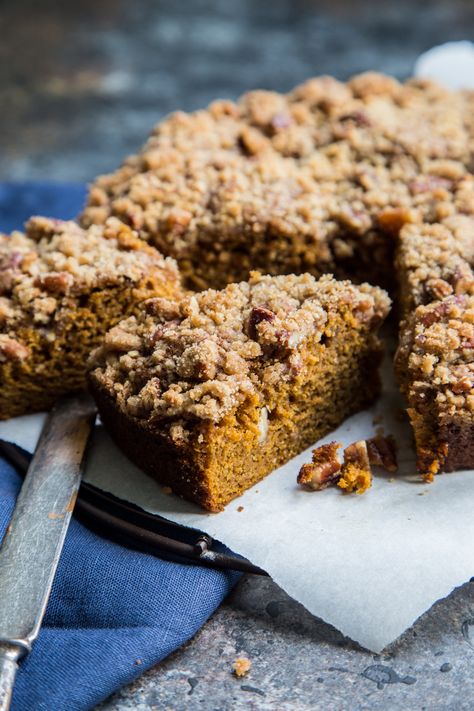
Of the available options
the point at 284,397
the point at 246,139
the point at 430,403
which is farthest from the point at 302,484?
the point at 246,139

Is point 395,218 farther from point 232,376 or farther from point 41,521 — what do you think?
point 41,521

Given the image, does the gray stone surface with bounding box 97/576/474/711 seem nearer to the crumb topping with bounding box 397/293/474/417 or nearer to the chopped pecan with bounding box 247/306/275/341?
the crumb topping with bounding box 397/293/474/417

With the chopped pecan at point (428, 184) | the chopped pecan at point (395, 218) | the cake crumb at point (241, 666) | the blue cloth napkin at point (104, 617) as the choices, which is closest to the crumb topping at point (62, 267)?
the blue cloth napkin at point (104, 617)

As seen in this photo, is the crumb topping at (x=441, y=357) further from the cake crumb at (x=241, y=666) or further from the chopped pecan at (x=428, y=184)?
the cake crumb at (x=241, y=666)

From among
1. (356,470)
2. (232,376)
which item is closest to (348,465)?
(356,470)

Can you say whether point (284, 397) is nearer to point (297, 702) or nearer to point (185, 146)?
point (297, 702)
